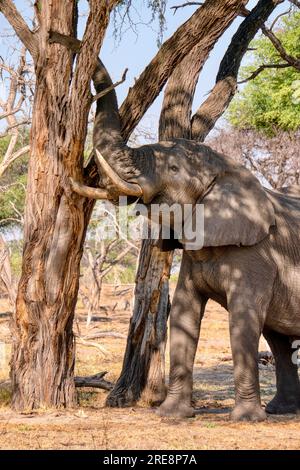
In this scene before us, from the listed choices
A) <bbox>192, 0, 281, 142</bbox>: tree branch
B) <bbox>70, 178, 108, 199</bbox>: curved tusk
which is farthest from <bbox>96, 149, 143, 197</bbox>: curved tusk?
<bbox>192, 0, 281, 142</bbox>: tree branch

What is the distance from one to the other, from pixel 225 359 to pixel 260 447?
9.42 metres

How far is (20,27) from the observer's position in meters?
8.02

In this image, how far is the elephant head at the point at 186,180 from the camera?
706cm

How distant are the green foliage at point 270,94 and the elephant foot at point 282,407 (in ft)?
53.6

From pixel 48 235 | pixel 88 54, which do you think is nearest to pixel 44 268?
pixel 48 235

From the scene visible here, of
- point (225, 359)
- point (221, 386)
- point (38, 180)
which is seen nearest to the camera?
point (38, 180)

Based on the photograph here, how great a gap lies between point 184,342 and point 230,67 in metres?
3.38

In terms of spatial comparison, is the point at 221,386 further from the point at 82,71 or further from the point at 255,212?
the point at 82,71

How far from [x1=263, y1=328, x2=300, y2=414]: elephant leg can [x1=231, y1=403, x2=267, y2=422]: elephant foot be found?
1018 millimetres

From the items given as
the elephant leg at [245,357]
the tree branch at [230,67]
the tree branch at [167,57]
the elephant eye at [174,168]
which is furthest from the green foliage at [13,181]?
the elephant leg at [245,357]

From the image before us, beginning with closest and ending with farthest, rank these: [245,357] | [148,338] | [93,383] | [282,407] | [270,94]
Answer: [245,357], [282,407], [148,338], [93,383], [270,94]

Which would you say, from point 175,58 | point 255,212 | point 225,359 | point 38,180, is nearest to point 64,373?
point 38,180

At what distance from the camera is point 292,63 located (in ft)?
33.1

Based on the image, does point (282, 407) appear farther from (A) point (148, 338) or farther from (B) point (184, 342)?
(A) point (148, 338)
